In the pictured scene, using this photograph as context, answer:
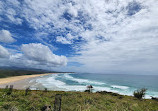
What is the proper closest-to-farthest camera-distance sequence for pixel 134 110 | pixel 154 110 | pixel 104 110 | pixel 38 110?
1. pixel 38 110
2. pixel 104 110
3. pixel 134 110
4. pixel 154 110

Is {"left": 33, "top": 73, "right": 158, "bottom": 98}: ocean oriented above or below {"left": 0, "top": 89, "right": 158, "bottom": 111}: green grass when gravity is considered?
below

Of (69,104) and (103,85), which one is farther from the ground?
(69,104)

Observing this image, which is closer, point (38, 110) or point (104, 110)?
point (38, 110)

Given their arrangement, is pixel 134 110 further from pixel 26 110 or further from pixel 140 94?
pixel 140 94

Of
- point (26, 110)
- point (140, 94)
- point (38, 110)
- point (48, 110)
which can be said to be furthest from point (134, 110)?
point (140, 94)

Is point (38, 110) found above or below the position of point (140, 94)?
above

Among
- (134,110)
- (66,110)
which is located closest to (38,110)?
(66,110)

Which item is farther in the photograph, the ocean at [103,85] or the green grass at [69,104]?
the ocean at [103,85]

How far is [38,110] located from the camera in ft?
21.8

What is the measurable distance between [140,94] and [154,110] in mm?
8285

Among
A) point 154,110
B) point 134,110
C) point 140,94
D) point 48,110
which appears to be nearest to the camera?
point 48,110

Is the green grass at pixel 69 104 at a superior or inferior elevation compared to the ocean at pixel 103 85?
superior

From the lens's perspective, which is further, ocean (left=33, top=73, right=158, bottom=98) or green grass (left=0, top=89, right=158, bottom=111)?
ocean (left=33, top=73, right=158, bottom=98)

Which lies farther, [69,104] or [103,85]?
[103,85]
